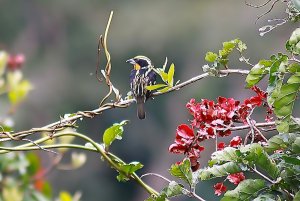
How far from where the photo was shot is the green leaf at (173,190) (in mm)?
1627

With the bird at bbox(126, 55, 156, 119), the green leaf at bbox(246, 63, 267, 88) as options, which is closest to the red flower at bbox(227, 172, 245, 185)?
the green leaf at bbox(246, 63, 267, 88)

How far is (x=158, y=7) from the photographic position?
16562 millimetres

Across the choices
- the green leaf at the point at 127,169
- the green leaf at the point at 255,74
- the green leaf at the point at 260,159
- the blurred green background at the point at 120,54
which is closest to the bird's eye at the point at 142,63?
the green leaf at the point at 127,169

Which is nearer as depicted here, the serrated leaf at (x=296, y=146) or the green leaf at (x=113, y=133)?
the serrated leaf at (x=296, y=146)

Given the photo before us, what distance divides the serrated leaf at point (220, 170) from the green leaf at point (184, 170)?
0.08 feet

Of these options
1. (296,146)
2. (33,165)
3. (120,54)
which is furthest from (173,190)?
(120,54)

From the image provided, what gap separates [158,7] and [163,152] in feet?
12.2

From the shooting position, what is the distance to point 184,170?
1618mm

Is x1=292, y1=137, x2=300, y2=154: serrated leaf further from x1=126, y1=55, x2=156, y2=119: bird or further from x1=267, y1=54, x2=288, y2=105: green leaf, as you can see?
x1=126, y1=55, x2=156, y2=119: bird

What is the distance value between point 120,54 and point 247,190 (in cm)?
1353

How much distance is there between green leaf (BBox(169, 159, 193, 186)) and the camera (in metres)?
1.61

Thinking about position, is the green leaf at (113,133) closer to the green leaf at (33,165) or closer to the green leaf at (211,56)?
the green leaf at (211,56)

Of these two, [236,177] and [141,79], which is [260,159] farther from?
[141,79]

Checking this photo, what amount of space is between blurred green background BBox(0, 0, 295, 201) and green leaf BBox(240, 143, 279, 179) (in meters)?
10.7
